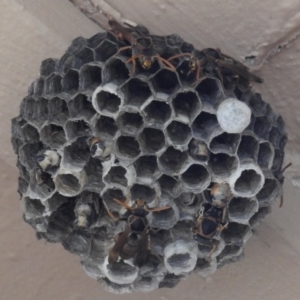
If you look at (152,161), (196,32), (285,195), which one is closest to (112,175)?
(152,161)

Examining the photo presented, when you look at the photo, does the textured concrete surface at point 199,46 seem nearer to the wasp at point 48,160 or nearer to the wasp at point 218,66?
the wasp at point 218,66

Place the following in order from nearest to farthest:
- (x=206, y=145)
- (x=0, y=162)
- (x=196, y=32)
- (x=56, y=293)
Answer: (x=206, y=145) → (x=196, y=32) → (x=0, y=162) → (x=56, y=293)

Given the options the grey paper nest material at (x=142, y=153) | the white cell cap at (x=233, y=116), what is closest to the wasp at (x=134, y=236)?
the grey paper nest material at (x=142, y=153)

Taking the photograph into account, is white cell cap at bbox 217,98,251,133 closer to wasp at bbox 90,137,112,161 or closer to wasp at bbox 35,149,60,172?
wasp at bbox 90,137,112,161

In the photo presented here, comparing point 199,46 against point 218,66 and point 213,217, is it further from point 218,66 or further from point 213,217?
point 213,217

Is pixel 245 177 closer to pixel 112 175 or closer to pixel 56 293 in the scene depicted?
pixel 112 175

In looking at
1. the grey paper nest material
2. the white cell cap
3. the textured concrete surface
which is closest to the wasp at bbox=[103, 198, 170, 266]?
the grey paper nest material

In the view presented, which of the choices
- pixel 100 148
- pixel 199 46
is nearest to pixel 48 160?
pixel 100 148
